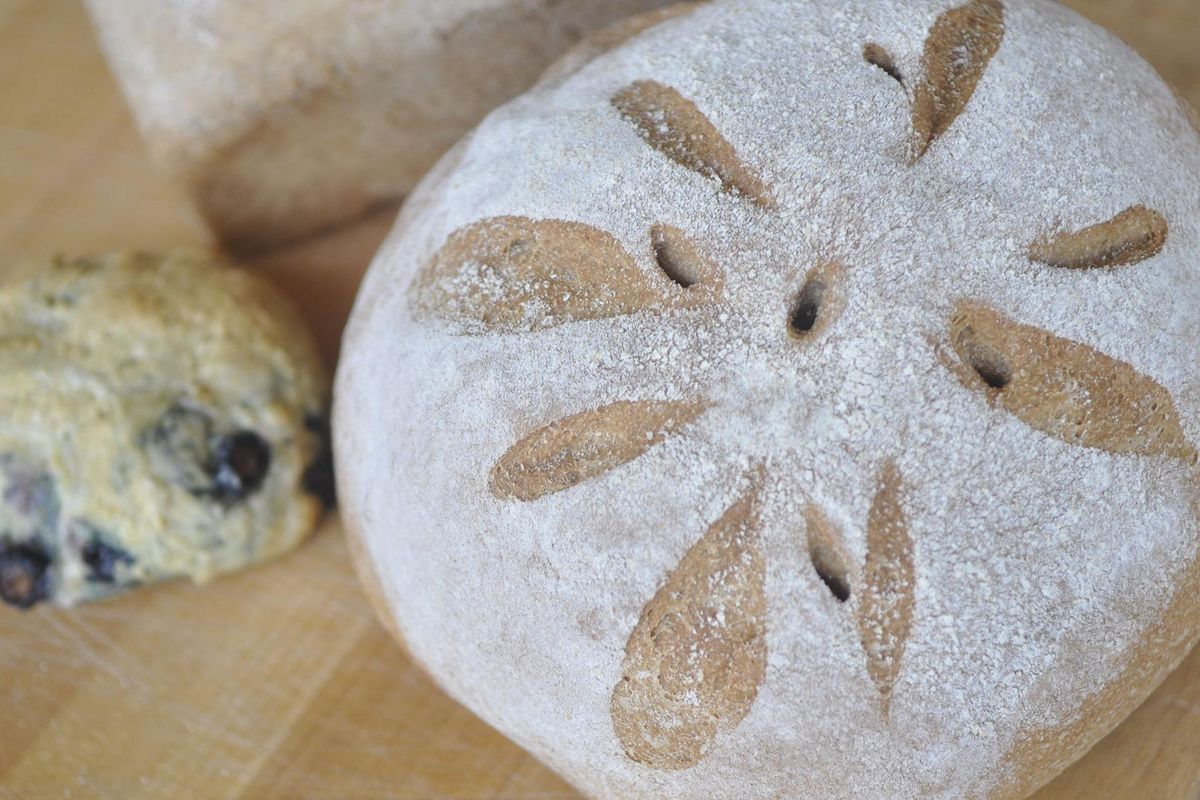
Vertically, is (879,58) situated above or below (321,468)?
above

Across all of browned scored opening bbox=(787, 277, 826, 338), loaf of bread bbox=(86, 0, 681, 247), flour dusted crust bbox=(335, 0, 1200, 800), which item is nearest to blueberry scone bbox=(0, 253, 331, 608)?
loaf of bread bbox=(86, 0, 681, 247)

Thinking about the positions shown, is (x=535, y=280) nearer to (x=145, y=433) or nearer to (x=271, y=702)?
(x=145, y=433)

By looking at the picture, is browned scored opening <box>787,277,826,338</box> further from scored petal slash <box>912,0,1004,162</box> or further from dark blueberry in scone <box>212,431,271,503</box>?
dark blueberry in scone <box>212,431,271,503</box>

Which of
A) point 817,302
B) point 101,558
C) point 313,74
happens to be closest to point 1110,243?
point 817,302

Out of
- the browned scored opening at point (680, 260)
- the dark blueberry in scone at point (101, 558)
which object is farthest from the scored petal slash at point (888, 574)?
the dark blueberry in scone at point (101, 558)

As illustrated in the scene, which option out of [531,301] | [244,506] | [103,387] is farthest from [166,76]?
[531,301]

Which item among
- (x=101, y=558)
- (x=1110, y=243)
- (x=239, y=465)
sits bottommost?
(x=101, y=558)

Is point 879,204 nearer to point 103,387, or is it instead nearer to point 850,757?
point 850,757
